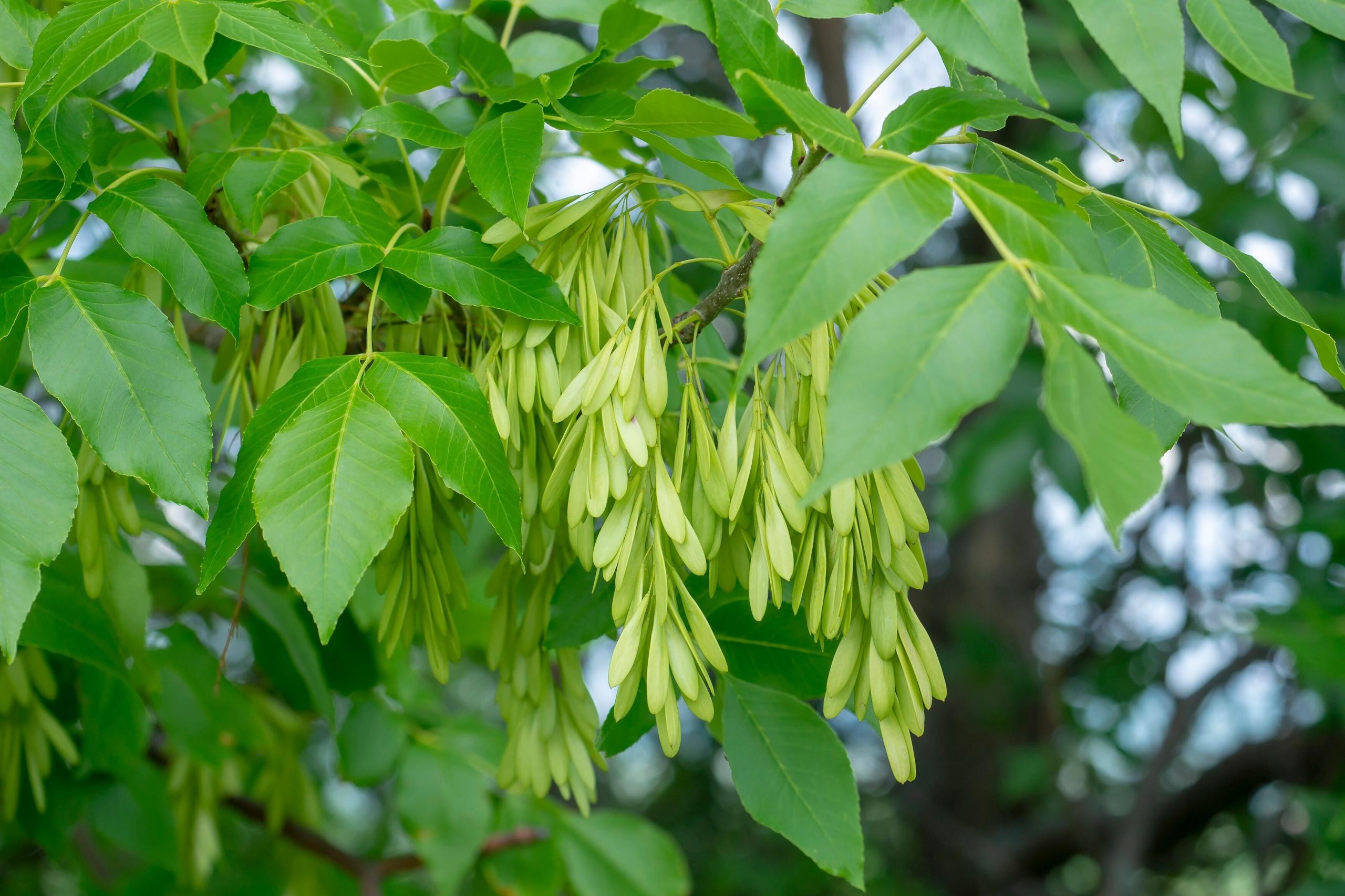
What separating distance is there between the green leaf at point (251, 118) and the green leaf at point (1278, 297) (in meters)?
0.63

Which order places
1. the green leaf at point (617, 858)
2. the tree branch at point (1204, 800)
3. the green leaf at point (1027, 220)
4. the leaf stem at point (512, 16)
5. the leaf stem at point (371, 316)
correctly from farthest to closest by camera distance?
the tree branch at point (1204, 800) < the green leaf at point (617, 858) < the leaf stem at point (512, 16) < the leaf stem at point (371, 316) < the green leaf at point (1027, 220)

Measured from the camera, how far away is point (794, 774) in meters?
0.70

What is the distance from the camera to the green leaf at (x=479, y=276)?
2.09ft

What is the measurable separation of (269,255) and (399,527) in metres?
0.19

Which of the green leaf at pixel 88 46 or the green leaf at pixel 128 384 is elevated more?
the green leaf at pixel 88 46

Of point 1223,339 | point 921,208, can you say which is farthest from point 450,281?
point 1223,339

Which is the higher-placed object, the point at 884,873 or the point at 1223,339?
the point at 1223,339

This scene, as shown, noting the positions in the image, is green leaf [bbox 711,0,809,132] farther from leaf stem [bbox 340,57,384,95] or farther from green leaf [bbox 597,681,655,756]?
green leaf [bbox 597,681,655,756]

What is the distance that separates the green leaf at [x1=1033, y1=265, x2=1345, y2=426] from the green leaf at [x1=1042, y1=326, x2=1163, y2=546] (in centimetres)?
2

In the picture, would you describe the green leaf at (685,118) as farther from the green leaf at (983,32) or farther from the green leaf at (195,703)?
the green leaf at (195,703)

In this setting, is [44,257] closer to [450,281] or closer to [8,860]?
[450,281]

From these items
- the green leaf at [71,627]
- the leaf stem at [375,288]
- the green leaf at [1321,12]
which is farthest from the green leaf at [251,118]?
the green leaf at [1321,12]

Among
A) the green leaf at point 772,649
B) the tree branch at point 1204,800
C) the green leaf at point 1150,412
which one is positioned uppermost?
the green leaf at point 1150,412

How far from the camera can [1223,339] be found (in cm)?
47
